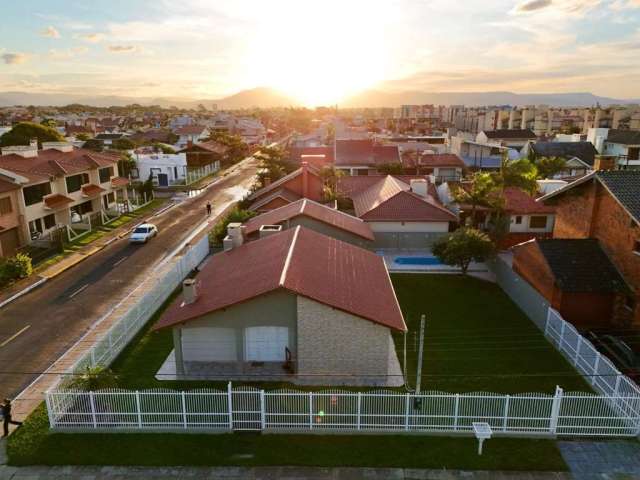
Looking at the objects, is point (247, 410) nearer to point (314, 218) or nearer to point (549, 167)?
point (314, 218)

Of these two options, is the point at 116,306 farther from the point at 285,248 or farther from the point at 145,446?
the point at 145,446

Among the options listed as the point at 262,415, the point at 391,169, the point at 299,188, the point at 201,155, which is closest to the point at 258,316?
the point at 262,415

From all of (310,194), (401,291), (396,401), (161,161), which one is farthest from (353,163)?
(396,401)

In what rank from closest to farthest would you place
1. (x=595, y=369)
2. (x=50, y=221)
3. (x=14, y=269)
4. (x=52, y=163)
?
(x=595, y=369) → (x=14, y=269) → (x=50, y=221) → (x=52, y=163)

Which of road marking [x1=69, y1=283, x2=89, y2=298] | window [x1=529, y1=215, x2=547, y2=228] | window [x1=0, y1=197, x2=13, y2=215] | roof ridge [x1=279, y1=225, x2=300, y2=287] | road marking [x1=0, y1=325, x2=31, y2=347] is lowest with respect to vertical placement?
road marking [x1=69, y1=283, x2=89, y2=298]

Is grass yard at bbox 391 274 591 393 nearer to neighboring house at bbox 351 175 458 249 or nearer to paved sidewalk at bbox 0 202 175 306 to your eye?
neighboring house at bbox 351 175 458 249

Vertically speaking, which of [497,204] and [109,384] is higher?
[497,204]

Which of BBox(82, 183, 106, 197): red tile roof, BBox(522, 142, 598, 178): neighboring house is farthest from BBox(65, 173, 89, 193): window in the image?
BBox(522, 142, 598, 178): neighboring house
